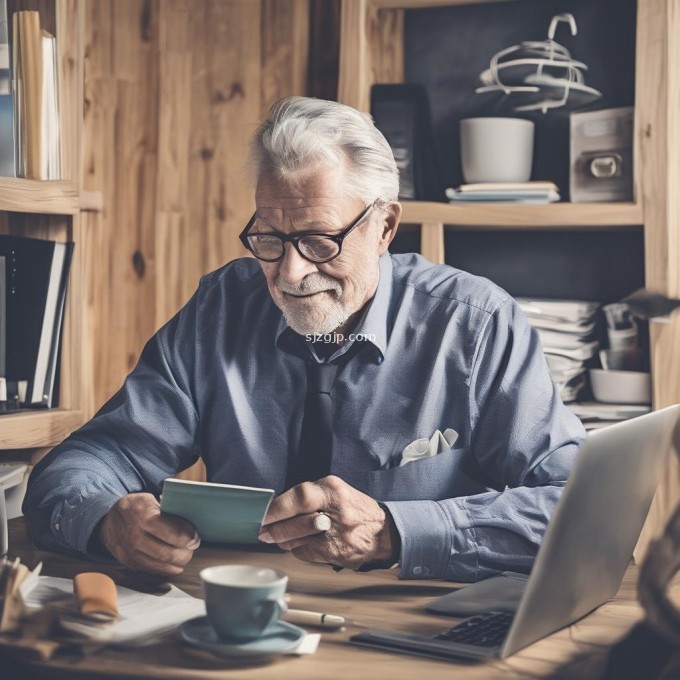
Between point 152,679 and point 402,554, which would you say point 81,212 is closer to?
point 402,554

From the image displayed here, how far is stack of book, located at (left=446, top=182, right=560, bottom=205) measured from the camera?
235 cm

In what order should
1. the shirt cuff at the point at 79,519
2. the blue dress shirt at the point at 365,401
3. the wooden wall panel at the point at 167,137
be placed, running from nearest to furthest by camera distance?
1. the shirt cuff at the point at 79,519
2. the blue dress shirt at the point at 365,401
3. the wooden wall panel at the point at 167,137

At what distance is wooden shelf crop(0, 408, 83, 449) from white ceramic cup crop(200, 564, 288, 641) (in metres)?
1.19

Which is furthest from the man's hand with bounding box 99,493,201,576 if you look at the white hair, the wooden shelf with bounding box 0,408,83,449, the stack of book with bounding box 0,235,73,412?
the stack of book with bounding box 0,235,73,412

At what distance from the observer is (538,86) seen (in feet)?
7.88

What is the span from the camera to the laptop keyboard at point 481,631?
3.62ft

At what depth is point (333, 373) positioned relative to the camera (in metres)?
1.86

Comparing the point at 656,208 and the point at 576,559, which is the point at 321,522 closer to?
the point at 576,559

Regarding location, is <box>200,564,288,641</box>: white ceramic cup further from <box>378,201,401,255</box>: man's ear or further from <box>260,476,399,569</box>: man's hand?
<box>378,201,401,255</box>: man's ear

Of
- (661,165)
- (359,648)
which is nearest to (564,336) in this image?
(661,165)

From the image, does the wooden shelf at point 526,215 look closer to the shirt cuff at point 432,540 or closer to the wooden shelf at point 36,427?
the wooden shelf at point 36,427

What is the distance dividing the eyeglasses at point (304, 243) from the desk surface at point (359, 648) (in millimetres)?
590

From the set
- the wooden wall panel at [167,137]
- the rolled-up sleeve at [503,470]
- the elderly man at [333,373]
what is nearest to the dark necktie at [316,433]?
the elderly man at [333,373]

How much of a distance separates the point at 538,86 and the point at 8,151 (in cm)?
127
